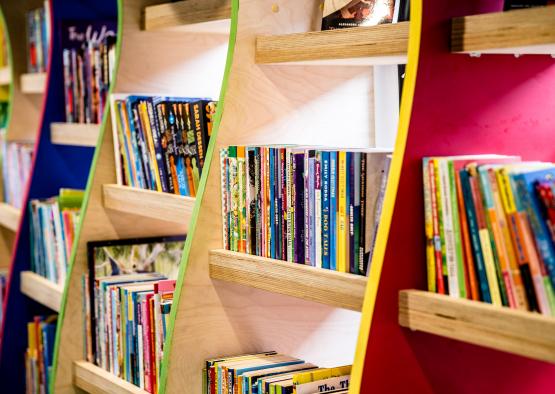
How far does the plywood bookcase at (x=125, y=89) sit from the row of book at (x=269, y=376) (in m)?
0.62

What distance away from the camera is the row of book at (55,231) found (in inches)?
109

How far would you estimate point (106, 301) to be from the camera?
2.34m

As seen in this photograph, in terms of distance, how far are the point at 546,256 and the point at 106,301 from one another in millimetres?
1406

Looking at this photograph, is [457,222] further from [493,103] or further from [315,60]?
[315,60]

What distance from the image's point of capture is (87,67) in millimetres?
2793

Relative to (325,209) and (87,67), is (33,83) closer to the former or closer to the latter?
(87,67)

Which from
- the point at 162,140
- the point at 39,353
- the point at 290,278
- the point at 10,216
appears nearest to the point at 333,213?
the point at 290,278

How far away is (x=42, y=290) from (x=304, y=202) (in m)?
1.40

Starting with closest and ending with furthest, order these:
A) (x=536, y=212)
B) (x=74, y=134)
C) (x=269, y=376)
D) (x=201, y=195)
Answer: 1. (x=536, y=212)
2. (x=269, y=376)
3. (x=201, y=195)
4. (x=74, y=134)

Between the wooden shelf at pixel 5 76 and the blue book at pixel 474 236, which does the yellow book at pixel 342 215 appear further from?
the wooden shelf at pixel 5 76

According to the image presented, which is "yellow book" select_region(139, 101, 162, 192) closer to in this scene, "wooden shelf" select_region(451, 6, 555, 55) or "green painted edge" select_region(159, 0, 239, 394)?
"green painted edge" select_region(159, 0, 239, 394)

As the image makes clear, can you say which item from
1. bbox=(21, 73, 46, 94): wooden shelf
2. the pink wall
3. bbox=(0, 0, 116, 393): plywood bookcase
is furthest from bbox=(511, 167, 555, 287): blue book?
bbox=(21, 73, 46, 94): wooden shelf

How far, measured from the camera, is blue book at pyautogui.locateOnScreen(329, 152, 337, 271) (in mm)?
1583

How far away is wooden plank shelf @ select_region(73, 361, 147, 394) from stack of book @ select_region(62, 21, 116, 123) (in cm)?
80
